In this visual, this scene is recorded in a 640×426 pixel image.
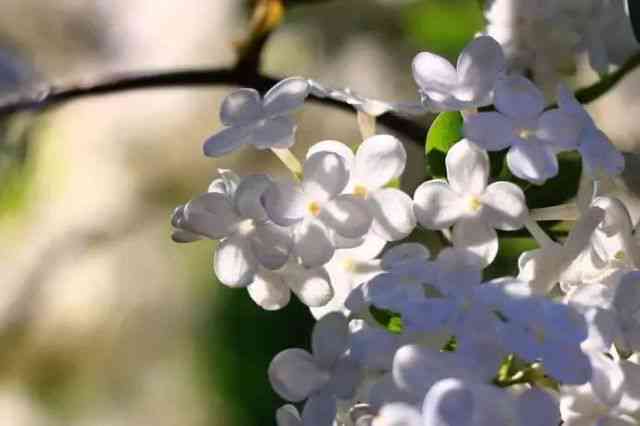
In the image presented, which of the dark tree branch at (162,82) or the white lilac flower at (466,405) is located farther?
the dark tree branch at (162,82)

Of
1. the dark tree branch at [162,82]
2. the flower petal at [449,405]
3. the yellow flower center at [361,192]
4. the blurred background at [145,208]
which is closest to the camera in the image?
the flower petal at [449,405]

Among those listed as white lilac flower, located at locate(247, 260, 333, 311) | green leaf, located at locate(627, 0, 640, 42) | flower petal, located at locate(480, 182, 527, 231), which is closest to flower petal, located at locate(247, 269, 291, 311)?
white lilac flower, located at locate(247, 260, 333, 311)

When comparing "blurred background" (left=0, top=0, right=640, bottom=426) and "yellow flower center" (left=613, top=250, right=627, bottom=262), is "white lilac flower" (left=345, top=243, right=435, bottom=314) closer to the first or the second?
"yellow flower center" (left=613, top=250, right=627, bottom=262)

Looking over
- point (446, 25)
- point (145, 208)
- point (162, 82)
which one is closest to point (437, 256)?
point (162, 82)

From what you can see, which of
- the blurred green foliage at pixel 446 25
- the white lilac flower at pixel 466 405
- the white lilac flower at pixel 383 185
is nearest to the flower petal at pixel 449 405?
the white lilac flower at pixel 466 405

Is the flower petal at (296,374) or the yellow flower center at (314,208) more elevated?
the yellow flower center at (314,208)

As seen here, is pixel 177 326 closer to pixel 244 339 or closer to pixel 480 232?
pixel 244 339

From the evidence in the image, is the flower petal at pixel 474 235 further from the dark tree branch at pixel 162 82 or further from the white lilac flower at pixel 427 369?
the dark tree branch at pixel 162 82
